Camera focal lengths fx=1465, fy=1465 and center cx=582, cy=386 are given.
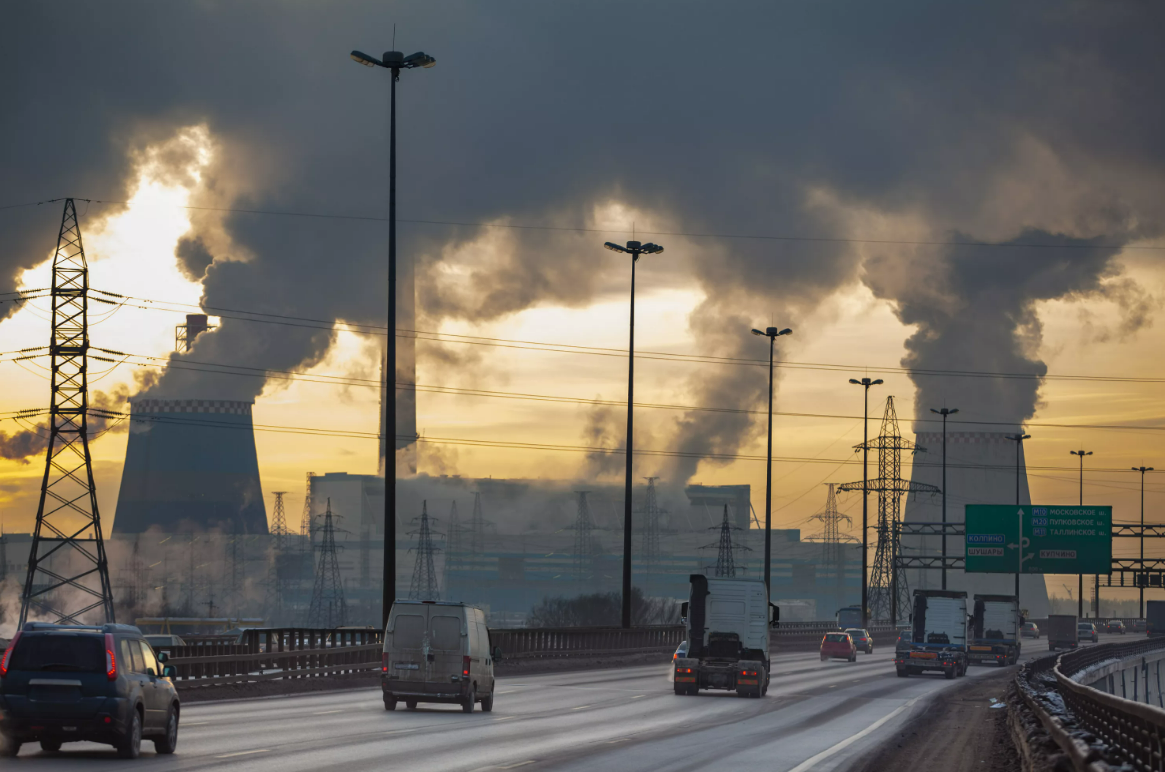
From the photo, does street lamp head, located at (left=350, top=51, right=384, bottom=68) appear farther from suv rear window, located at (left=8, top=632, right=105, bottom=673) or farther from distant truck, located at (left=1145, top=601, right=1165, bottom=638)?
distant truck, located at (left=1145, top=601, right=1165, bottom=638)

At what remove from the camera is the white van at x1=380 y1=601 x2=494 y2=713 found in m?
29.1

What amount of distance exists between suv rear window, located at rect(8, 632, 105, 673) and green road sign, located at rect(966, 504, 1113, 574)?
6696 cm

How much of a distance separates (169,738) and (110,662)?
6.26 ft

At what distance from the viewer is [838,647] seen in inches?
2744

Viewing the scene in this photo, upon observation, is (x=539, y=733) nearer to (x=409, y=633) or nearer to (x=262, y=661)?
(x=409, y=633)

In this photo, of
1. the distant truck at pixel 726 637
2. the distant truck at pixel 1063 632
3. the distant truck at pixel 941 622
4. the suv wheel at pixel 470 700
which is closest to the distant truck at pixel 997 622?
the distant truck at pixel 941 622

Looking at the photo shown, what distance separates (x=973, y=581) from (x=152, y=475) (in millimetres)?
109213

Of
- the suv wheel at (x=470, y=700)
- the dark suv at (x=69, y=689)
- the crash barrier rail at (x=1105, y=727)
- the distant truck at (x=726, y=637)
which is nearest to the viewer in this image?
the crash barrier rail at (x=1105, y=727)

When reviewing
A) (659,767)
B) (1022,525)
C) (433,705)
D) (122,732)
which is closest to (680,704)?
(433,705)

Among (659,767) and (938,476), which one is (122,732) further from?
(938,476)

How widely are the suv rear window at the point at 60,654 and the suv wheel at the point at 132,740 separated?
0.84 meters

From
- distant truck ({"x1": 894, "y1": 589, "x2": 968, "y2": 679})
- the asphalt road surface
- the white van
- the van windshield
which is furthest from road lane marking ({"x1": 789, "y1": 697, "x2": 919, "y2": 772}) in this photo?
distant truck ({"x1": 894, "y1": 589, "x2": 968, "y2": 679})

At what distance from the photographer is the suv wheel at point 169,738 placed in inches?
743

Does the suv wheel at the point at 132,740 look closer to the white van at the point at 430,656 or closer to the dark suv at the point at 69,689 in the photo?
the dark suv at the point at 69,689
